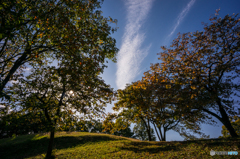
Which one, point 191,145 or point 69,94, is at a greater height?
point 69,94

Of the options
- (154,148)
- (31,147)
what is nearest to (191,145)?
(154,148)

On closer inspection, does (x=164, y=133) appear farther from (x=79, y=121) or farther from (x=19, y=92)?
(x=19, y=92)

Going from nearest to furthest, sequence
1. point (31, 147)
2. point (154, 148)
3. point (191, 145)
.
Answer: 1. point (191, 145)
2. point (154, 148)
3. point (31, 147)

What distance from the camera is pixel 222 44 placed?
46.9 feet

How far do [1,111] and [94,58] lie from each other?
7.66m

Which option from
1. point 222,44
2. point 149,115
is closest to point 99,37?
point 149,115

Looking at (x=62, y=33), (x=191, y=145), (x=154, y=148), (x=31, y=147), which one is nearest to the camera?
(x=62, y=33)

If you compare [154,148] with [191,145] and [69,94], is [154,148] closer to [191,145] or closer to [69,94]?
[191,145]

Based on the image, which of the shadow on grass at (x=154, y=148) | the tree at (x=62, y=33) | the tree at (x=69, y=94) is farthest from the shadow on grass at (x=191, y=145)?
the tree at (x=62, y=33)

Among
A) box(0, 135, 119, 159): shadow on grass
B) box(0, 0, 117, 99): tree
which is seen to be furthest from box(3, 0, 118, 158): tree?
box(0, 135, 119, 159): shadow on grass

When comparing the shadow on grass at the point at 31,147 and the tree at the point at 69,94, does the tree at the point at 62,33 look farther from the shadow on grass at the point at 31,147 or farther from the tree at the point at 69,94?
the shadow on grass at the point at 31,147

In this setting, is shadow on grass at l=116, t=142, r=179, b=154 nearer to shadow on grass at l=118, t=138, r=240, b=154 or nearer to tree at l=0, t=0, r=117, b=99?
shadow on grass at l=118, t=138, r=240, b=154

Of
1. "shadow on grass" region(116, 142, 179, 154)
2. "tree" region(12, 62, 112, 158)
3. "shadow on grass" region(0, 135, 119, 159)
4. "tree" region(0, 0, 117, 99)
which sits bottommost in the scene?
"shadow on grass" region(0, 135, 119, 159)

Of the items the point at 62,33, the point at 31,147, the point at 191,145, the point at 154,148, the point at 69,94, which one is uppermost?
the point at 62,33
